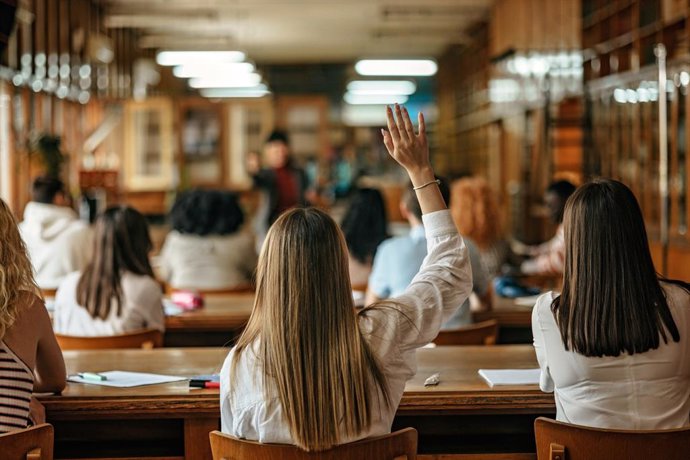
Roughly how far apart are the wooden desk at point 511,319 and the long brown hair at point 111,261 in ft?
5.20

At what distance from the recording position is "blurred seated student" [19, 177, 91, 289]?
20.0ft

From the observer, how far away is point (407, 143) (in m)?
2.45

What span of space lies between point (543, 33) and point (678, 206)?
4375 mm

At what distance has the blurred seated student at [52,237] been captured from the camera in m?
6.10

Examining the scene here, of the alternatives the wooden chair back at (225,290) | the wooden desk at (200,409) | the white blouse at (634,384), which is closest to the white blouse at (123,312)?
the wooden desk at (200,409)

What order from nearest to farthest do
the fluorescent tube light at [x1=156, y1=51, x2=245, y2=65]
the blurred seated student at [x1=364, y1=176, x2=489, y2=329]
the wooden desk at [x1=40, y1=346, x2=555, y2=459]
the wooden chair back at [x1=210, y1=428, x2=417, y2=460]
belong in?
the wooden chair back at [x1=210, y1=428, x2=417, y2=460], the wooden desk at [x1=40, y1=346, x2=555, y2=459], the blurred seated student at [x1=364, y1=176, x2=489, y2=329], the fluorescent tube light at [x1=156, y1=51, x2=245, y2=65]

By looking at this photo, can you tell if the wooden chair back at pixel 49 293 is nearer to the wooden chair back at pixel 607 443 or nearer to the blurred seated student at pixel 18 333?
the blurred seated student at pixel 18 333

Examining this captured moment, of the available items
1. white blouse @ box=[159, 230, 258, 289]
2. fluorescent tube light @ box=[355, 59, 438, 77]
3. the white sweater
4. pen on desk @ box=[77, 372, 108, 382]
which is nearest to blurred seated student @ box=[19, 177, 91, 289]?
the white sweater

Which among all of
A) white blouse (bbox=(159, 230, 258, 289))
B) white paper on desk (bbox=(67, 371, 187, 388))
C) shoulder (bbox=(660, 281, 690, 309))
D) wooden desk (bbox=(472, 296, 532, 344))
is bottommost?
wooden desk (bbox=(472, 296, 532, 344))

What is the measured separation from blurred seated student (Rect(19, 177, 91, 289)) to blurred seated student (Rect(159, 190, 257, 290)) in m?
0.56

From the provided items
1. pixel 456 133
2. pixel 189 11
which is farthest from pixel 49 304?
pixel 456 133

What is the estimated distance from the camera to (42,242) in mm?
6180

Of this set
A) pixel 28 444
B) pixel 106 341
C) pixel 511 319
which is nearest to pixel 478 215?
pixel 511 319

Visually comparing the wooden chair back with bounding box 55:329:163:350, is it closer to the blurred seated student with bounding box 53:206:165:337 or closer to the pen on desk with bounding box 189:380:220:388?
the blurred seated student with bounding box 53:206:165:337
